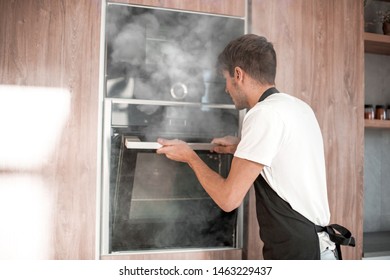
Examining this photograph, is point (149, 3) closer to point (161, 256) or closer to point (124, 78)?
point (124, 78)

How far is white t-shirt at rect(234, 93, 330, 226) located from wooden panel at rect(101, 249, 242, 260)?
1.22 ft

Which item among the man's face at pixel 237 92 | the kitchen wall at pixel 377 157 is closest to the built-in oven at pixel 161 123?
the man's face at pixel 237 92

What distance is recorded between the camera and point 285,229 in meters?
0.96

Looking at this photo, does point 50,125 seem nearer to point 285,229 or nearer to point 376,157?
point 285,229

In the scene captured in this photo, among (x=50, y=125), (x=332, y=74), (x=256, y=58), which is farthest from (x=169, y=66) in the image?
(x=332, y=74)

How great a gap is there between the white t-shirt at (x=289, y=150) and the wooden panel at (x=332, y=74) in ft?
1.23

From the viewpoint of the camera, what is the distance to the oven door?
115 cm

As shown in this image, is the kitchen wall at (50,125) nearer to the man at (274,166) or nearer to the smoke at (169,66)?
the smoke at (169,66)

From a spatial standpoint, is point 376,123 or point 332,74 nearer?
point 332,74

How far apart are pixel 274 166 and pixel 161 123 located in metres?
0.43

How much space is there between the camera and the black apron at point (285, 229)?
37.4 inches

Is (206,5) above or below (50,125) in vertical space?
above

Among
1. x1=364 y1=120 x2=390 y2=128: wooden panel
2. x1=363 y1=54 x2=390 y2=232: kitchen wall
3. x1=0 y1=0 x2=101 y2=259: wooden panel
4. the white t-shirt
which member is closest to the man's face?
the white t-shirt

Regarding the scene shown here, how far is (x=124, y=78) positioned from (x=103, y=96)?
88mm
